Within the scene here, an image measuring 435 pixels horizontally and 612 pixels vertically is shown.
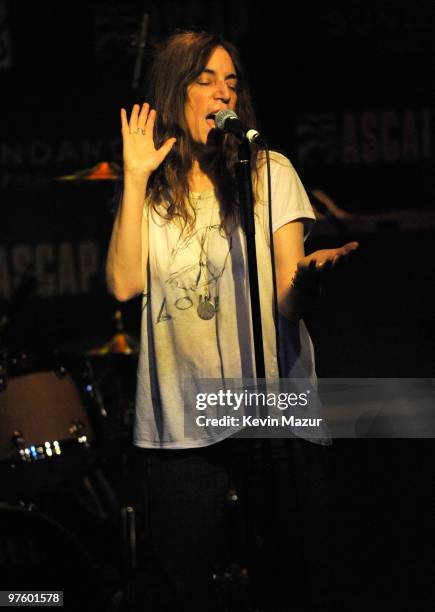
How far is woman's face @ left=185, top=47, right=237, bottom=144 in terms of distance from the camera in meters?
2.49

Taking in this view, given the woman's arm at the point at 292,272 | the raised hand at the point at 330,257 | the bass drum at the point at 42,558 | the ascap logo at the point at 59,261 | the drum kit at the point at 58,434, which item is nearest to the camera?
the raised hand at the point at 330,257

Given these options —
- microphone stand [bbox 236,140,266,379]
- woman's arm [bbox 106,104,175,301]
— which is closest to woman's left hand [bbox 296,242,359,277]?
microphone stand [bbox 236,140,266,379]

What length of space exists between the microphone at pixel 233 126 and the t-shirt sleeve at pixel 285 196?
22 centimetres

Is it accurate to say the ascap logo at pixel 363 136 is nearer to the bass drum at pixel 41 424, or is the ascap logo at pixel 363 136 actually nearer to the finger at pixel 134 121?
the bass drum at pixel 41 424

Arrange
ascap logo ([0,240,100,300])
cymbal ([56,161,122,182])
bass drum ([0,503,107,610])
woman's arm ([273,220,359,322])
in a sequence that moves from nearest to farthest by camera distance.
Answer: woman's arm ([273,220,359,322]) < bass drum ([0,503,107,610]) < cymbal ([56,161,122,182]) < ascap logo ([0,240,100,300])

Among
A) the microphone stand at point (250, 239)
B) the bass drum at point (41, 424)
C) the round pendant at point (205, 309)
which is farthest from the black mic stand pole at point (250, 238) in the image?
the bass drum at point (41, 424)

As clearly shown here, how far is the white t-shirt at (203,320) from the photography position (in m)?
2.36

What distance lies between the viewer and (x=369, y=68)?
5.55 m

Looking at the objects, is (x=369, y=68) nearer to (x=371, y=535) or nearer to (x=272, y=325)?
(x=371, y=535)

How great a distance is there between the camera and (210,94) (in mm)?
2504

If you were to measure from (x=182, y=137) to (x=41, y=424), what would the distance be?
5.24ft

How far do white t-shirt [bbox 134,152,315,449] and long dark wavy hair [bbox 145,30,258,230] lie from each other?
2.2 inches

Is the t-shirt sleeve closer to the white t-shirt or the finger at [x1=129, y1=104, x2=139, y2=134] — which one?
the white t-shirt

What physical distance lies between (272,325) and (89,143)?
3824 mm
